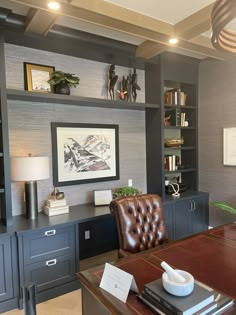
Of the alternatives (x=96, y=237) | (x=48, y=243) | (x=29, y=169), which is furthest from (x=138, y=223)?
(x=96, y=237)

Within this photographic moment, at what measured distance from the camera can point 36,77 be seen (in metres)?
2.84

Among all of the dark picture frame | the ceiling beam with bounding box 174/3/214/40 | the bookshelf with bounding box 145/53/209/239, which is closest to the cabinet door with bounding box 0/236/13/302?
the dark picture frame

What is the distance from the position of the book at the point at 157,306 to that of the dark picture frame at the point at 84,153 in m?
2.14

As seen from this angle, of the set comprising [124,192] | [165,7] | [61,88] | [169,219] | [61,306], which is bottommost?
[61,306]

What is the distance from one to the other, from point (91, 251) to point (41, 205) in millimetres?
963

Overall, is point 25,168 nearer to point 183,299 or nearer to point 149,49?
point 183,299

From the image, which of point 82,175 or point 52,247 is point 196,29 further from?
point 52,247

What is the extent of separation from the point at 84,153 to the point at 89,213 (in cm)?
84

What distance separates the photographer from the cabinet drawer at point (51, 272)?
2.36 m

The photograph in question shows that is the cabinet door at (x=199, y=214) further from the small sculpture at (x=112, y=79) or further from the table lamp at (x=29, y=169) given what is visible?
the table lamp at (x=29, y=169)

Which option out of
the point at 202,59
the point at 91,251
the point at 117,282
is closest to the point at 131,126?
the point at 202,59

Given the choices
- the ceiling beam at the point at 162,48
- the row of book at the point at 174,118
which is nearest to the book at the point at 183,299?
the ceiling beam at the point at 162,48

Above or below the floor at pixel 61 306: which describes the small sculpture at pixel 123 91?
above

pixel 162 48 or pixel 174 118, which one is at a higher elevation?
pixel 162 48
